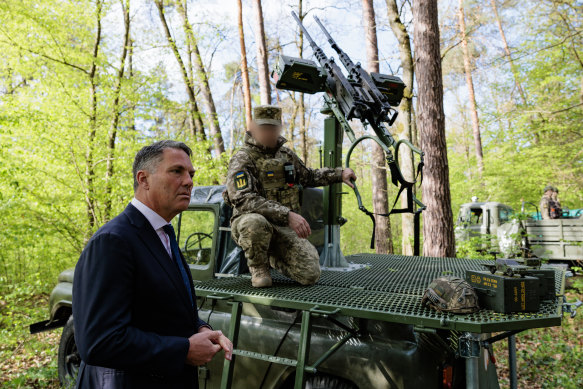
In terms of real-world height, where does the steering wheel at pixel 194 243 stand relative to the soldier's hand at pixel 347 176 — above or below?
below

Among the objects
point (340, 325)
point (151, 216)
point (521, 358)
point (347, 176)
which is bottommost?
point (521, 358)

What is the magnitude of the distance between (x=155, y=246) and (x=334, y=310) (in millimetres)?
1084

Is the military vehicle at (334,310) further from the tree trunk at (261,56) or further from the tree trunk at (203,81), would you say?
the tree trunk at (203,81)

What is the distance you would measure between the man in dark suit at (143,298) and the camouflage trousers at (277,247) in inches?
53.3

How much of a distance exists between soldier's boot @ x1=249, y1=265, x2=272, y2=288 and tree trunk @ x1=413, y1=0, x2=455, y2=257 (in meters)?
3.48

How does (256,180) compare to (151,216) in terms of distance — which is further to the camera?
(256,180)

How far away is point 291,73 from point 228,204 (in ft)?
4.76

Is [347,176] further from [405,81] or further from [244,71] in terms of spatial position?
[244,71]

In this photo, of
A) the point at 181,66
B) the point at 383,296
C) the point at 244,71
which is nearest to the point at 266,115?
the point at 383,296

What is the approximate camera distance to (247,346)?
9.10 ft

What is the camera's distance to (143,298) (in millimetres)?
1393

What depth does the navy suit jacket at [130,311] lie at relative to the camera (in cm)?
127

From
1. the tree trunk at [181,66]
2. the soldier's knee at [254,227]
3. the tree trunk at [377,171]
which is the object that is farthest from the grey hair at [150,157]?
the tree trunk at [181,66]

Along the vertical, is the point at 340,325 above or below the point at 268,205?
below
